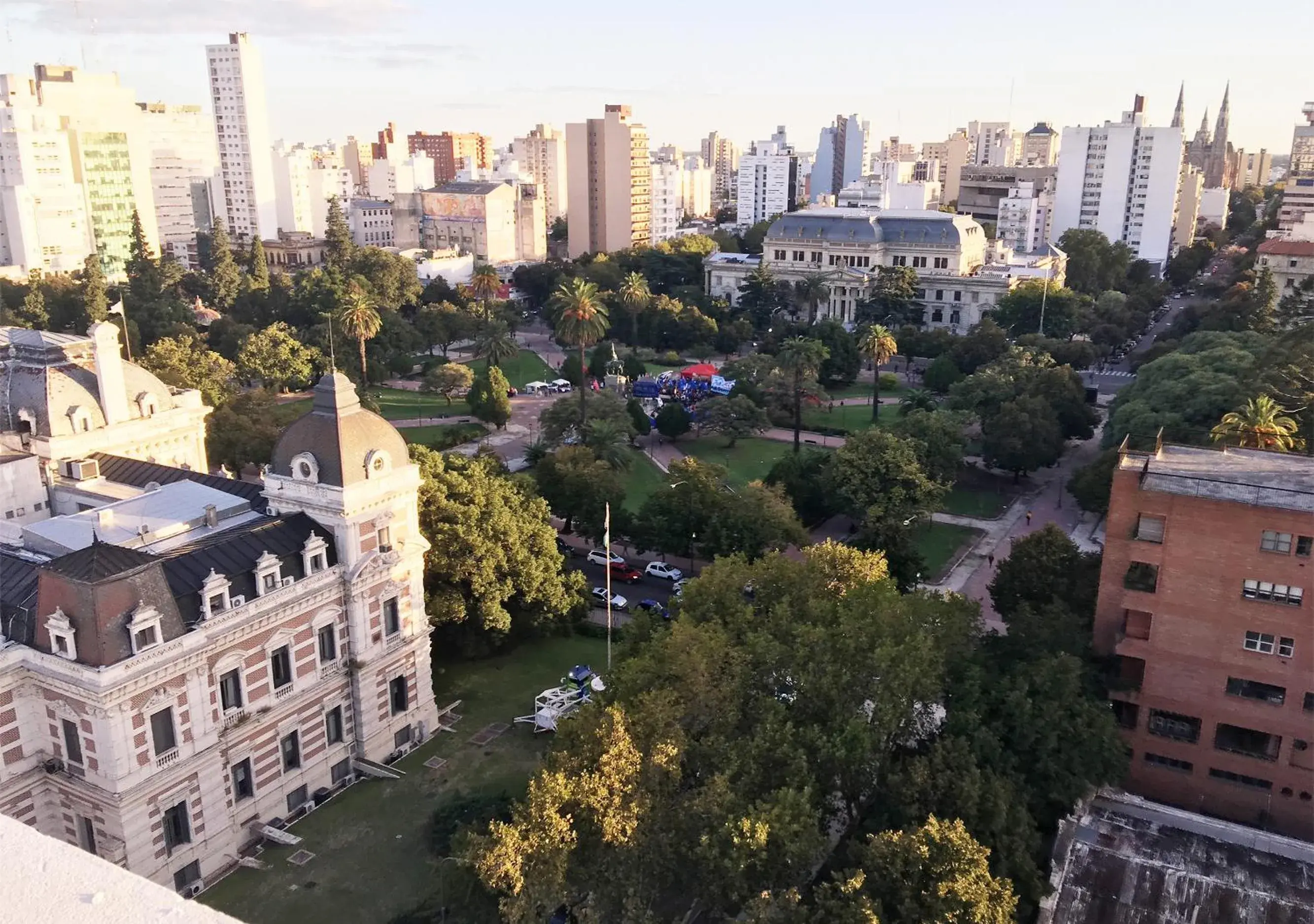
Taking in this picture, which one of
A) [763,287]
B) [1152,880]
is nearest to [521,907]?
[1152,880]

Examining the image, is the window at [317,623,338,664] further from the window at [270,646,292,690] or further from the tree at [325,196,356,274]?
the tree at [325,196,356,274]

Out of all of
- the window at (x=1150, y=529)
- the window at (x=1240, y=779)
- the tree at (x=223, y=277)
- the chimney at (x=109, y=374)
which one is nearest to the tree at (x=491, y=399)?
the chimney at (x=109, y=374)

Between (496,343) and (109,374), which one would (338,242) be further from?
(109,374)

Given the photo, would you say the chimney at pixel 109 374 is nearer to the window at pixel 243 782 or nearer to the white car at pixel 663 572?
the window at pixel 243 782

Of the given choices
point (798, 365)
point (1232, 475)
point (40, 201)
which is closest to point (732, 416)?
point (798, 365)

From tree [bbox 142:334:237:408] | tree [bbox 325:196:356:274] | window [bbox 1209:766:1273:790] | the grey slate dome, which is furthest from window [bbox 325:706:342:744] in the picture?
tree [bbox 325:196:356:274]

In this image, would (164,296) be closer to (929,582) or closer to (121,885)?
(929,582)
